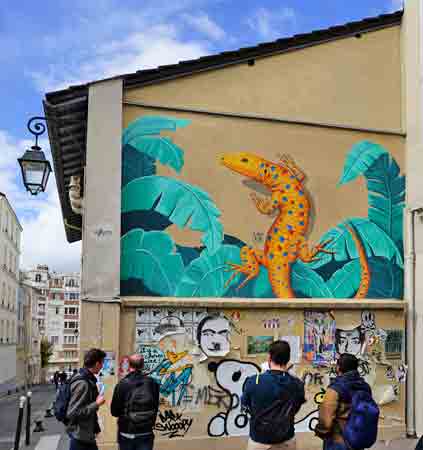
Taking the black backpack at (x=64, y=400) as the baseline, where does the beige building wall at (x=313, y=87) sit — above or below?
above

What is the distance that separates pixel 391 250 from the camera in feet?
34.7

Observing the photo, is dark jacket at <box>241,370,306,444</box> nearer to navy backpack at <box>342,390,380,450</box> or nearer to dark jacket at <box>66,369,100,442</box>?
navy backpack at <box>342,390,380,450</box>

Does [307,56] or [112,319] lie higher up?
[307,56]

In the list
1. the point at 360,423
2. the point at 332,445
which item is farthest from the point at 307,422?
the point at 360,423

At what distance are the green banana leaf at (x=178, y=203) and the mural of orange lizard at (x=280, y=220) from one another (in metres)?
0.61

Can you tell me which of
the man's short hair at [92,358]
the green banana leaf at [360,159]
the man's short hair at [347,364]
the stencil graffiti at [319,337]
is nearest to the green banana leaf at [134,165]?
the green banana leaf at [360,159]

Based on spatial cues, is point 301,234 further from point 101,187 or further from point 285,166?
point 101,187

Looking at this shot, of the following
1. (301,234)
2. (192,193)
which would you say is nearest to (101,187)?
(192,193)

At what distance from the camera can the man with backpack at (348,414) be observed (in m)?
5.36

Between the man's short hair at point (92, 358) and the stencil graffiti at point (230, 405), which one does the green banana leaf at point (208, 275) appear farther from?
the man's short hair at point (92, 358)

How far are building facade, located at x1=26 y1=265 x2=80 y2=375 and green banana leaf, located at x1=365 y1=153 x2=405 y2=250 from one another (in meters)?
87.9

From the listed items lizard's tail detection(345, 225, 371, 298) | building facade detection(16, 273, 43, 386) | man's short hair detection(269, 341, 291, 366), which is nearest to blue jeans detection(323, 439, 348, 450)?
man's short hair detection(269, 341, 291, 366)

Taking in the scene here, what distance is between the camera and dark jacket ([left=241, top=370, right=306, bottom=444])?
17.4 ft

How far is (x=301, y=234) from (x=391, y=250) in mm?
1704
